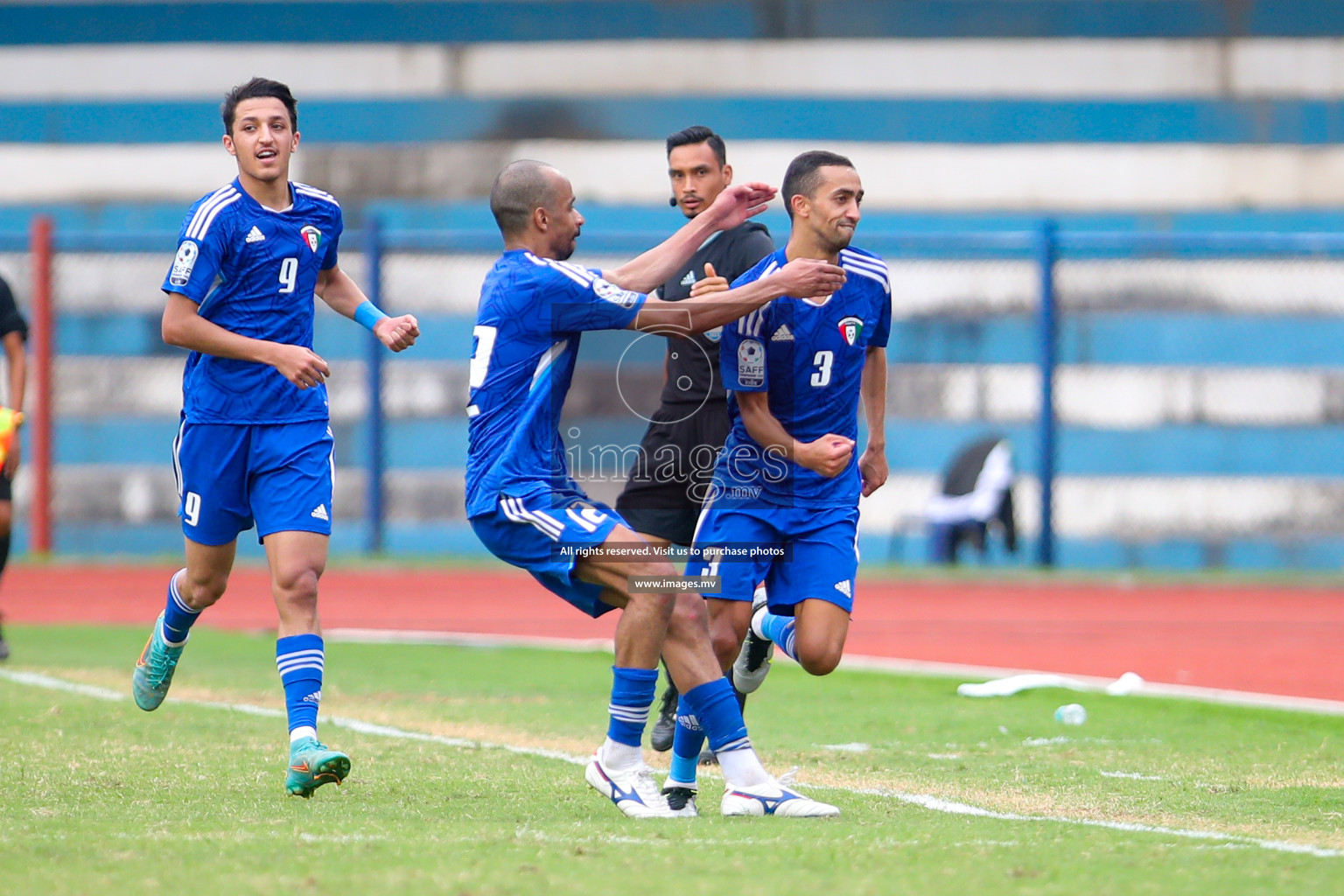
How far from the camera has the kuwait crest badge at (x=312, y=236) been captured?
20.3ft

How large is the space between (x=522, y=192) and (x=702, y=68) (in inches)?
525

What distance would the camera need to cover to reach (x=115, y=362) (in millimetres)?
16906

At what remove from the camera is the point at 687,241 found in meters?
5.72

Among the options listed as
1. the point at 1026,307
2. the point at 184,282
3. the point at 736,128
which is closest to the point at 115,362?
the point at 736,128

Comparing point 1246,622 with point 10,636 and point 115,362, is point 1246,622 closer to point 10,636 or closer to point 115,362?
point 10,636

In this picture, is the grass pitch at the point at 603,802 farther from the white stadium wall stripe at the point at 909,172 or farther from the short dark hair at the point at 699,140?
the white stadium wall stripe at the point at 909,172

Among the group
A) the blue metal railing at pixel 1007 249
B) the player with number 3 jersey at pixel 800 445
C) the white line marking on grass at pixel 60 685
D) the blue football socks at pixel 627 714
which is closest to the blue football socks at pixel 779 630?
the player with number 3 jersey at pixel 800 445

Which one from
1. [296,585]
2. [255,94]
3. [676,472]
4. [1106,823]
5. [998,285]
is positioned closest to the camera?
[1106,823]

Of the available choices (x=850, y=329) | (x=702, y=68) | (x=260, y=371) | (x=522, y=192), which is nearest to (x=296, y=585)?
(x=260, y=371)

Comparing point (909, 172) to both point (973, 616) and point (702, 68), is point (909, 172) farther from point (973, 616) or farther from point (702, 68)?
point (973, 616)

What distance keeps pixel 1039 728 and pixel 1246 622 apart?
15.9 feet

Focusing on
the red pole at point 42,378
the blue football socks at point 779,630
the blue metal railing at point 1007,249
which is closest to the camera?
the blue football socks at point 779,630

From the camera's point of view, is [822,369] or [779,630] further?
[779,630]

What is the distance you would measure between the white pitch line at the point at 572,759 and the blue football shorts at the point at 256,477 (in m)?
1.23
